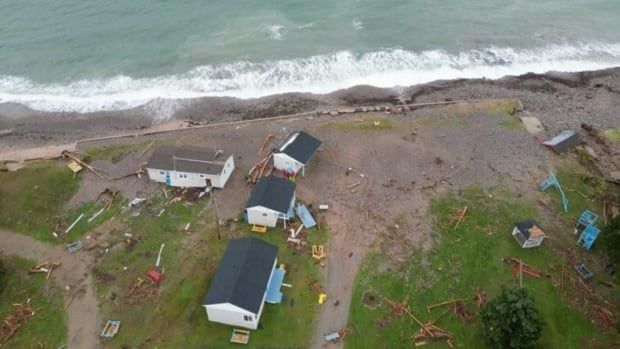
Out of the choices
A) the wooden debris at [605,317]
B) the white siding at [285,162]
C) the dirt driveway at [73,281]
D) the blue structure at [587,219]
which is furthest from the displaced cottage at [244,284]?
the blue structure at [587,219]

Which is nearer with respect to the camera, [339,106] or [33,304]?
[33,304]

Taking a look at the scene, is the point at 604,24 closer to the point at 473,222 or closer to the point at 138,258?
the point at 473,222

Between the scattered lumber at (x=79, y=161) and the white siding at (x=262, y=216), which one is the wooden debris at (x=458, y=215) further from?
the scattered lumber at (x=79, y=161)

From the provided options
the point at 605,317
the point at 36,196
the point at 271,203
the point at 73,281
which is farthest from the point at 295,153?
the point at 605,317

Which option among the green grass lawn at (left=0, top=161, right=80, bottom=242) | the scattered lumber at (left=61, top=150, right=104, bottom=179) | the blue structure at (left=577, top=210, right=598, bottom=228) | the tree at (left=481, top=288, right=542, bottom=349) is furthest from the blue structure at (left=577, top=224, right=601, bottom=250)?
the green grass lawn at (left=0, top=161, right=80, bottom=242)

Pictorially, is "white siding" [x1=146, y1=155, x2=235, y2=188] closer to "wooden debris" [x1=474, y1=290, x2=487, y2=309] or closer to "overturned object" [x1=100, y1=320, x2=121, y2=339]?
"overturned object" [x1=100, y1=320, x2=121, y2=339]

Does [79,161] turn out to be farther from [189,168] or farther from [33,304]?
[33,304]

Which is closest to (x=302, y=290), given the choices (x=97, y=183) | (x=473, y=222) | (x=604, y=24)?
(x=473, y=222)

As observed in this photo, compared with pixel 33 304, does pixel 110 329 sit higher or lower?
lower
